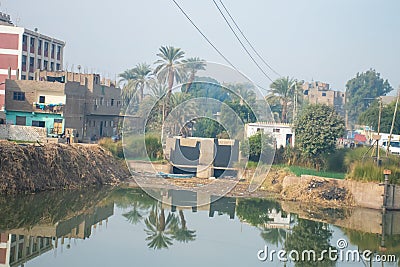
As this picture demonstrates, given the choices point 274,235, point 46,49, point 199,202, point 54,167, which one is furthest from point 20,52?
point 274,235

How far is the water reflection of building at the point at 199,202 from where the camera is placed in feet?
54.4

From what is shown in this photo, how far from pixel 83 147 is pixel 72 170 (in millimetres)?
1566

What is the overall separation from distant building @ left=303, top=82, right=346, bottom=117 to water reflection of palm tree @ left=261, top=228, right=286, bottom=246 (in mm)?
37076

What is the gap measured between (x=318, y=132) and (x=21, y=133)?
10405mm

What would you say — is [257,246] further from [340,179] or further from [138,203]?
[340,179]

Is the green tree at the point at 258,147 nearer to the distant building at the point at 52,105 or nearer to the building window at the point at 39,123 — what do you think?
the distant building at the point at 52,105

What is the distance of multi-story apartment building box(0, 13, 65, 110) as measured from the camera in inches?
1192

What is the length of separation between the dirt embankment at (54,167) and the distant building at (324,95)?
32.2 meters

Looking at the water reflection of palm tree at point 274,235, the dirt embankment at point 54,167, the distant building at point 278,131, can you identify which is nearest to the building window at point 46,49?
the dirt embankment at point 54,167

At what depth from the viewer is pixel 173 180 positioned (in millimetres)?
20016

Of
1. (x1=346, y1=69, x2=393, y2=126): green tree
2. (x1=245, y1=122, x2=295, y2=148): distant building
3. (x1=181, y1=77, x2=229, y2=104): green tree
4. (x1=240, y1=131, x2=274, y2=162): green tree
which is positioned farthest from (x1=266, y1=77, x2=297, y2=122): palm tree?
(x1=346, y1=69, x2=393, y2=126): green tree

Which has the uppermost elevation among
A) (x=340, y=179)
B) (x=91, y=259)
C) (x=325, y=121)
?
(x=325, y=121)

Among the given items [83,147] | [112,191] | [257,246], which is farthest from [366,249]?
[83,147]

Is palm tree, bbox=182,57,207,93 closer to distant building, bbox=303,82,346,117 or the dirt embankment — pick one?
the dirt embankment
